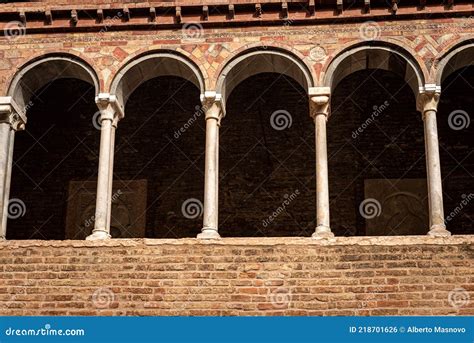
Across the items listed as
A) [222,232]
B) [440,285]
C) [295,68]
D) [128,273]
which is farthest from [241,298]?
[222,232]

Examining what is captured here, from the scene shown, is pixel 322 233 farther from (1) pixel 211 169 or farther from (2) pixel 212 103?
(2) pixel 212 103

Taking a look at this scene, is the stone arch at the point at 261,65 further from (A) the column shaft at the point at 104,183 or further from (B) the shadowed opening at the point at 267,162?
(B) the shadowed opening at the point at 267,162

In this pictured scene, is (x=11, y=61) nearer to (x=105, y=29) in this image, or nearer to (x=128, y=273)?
(x=105, y=29)

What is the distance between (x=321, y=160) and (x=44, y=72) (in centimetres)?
507

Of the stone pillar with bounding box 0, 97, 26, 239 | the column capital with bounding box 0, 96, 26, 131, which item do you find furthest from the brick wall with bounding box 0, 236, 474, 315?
the column capital with bounding box 0, 96, 26, 131

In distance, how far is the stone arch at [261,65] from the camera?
1260 cm

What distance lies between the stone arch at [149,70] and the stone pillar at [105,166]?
0.21 metres

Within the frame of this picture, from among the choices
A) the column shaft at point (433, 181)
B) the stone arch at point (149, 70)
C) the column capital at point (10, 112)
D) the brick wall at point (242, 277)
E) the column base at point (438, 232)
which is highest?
the stone arch at point (149, 70)

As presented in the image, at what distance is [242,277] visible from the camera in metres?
10.8

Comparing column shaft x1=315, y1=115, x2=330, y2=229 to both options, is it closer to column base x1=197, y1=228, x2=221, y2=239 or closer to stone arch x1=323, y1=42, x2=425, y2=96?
stone arch x1=323, y1=42, x2=425, y2=96

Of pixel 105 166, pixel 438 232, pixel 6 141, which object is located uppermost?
pixel 6 141

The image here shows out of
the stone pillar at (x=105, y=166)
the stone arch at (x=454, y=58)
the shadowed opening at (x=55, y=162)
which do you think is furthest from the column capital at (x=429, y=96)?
the shadowed opening at (x=55, y=162)

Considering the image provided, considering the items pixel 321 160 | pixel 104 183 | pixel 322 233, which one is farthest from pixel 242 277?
pixel 104 183

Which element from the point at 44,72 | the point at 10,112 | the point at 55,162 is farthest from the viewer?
the point at 55,162
